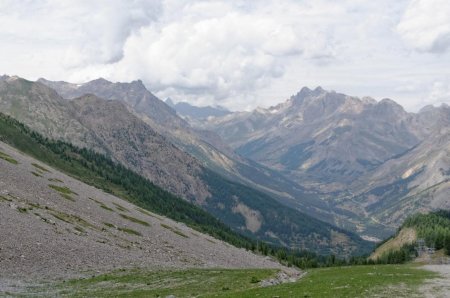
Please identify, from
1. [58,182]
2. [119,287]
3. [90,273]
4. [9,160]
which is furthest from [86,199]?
[119,287]

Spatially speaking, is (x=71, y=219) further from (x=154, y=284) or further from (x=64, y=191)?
(x=154, y=284)

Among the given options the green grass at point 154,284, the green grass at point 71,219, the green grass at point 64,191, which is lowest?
the green grass at point 154,284

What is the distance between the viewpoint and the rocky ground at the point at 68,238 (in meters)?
67.4

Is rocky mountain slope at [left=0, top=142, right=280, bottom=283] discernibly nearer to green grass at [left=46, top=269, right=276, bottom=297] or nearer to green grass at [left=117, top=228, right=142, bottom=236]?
green grass at [left=117, top=228, right=142, bottom=236]

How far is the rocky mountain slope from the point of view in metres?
68.8

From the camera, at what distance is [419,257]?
180000 mm

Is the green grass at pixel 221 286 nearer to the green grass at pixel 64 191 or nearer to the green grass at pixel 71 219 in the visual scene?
the green grass at pixel 71 219

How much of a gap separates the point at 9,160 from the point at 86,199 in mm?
28147

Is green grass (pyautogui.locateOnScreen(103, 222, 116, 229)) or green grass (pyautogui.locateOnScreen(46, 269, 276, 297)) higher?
green grass (pyautogui.locateOnScreen(103, 222, 116, 229))

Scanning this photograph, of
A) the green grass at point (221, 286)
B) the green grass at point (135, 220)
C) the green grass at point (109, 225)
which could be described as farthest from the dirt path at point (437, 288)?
the green grass at point (135, 220)

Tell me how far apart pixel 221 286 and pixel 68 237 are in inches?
1565

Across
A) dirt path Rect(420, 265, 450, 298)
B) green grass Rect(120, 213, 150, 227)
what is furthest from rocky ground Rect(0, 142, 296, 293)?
dirt path Rect(420, 265, 450, 298)

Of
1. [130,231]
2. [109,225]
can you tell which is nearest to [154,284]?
[109,225]

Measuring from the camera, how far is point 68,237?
85.1 metres
